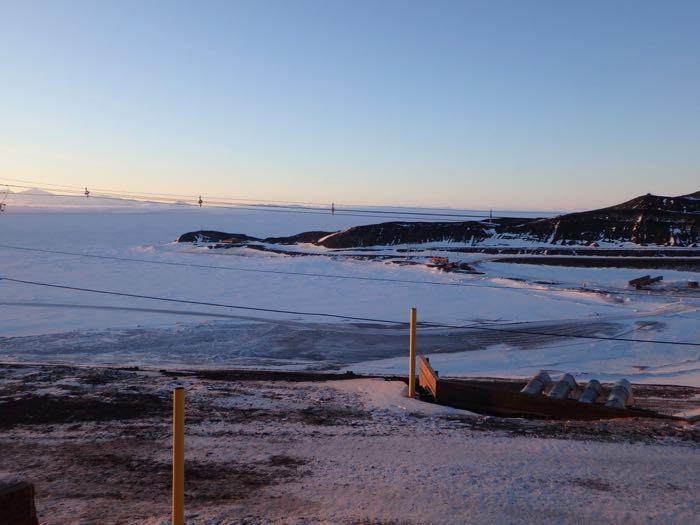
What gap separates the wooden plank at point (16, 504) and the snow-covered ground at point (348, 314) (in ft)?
34.6

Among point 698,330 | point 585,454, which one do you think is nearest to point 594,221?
point 698,330

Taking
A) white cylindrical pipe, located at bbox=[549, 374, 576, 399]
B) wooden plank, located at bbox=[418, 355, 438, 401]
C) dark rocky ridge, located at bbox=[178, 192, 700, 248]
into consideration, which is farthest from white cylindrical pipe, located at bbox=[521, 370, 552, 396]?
dark rocky ridge, located at bbox=[178, 192, 700, 248]

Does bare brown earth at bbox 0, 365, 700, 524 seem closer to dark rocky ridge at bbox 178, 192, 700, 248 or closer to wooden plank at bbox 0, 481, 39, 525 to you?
wooden plank at bbox 0, 481, 39, 525

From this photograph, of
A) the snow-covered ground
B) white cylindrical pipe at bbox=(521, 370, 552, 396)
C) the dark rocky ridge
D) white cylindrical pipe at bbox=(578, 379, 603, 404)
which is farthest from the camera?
the dark rocky ridge

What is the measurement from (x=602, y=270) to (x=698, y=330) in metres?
14.8

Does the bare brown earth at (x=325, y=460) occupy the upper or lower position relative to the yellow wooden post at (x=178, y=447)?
lower

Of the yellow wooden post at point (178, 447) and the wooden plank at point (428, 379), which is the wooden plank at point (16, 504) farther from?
the wooden plank at point (428, 379)

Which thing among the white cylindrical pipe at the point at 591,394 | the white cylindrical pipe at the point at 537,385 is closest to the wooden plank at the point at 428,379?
the white cylindrical pipe at the point at 537,385

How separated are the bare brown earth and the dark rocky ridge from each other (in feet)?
132

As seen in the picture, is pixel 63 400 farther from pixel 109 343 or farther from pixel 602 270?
pixel 602 270

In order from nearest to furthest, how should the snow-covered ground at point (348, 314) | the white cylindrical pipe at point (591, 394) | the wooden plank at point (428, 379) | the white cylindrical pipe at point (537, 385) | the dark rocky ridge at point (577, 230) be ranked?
the white cylindrical pipe at point (591, 394) < the wooden plank at point (428, 379) < the white cylindrical pipe at point (537, 385) < the snow-covered ground at point (348, 314) < the dark rocky ridge at point (577, 230)

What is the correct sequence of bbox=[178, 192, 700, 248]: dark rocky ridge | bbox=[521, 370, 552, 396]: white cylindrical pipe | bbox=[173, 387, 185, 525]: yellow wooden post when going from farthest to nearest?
bbox=[178, 192, 700, 248]: dark rocky ridge < bbox=[521, 370, 552, 396]: white cylindrical pipe < bbox=[173, 387, 185, 525]: yellow wooden post

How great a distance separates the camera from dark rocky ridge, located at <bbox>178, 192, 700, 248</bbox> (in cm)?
4409

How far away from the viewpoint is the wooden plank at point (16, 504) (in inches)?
140
